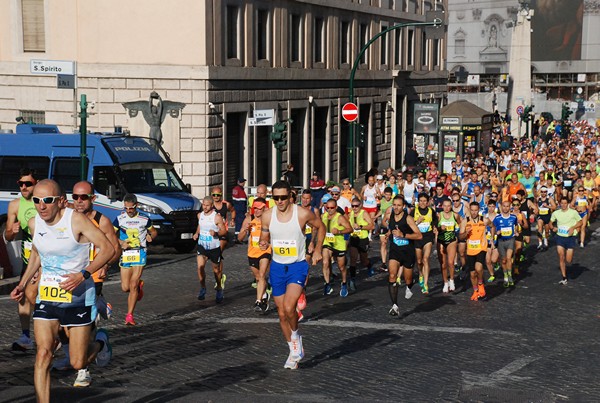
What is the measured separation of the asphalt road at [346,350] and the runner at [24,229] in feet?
0.77

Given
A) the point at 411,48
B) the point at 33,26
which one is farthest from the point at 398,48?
the point at 33,26

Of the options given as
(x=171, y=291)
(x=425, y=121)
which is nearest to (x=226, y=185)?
(x=425, y=121)

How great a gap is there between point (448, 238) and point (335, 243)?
Result: 246 cm

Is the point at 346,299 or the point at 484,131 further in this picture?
the point at 484,131

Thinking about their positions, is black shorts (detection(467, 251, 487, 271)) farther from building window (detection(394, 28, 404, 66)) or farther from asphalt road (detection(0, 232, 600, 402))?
building window (detection(394, 28, 404, 66))

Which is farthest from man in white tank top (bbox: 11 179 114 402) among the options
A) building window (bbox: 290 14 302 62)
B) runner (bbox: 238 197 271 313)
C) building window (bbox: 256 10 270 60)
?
building window (bbox: 290 14 302 62)

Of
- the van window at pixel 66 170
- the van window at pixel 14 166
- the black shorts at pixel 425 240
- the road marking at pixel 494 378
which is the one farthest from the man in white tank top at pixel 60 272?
the van window at pixel 14 166

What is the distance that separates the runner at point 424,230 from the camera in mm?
17172

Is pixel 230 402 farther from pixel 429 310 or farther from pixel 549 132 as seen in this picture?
pixel 549 132

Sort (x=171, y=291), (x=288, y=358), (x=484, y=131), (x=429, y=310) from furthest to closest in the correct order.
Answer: (x=484, y=131) → (x=171, y=291) → (x=429, y=310) → (x=288, y=358)

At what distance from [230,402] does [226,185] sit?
74.4ft

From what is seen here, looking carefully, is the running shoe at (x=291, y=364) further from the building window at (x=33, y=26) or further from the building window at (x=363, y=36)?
the building window at (x=363, y=36)

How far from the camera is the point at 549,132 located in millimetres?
66438

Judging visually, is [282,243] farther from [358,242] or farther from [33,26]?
[33,26]
